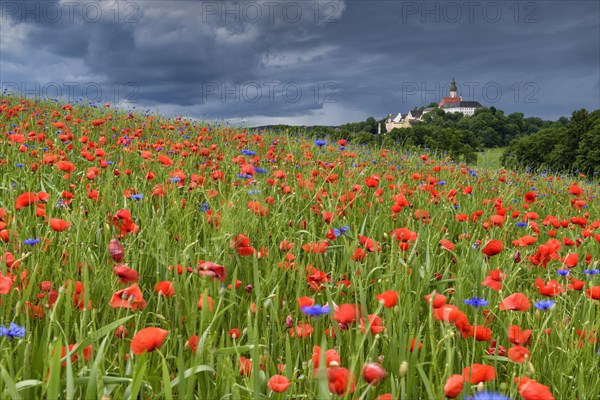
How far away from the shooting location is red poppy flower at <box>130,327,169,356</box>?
1164 mm

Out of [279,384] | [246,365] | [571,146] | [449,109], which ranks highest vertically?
[449,109]

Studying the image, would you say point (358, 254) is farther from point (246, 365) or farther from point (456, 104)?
point (456, 104)

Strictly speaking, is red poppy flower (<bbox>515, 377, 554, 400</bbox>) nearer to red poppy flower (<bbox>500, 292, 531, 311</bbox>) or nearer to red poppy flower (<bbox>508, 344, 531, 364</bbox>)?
red poppy flower (<bbox>508, 344, 531, 364</bbox>)

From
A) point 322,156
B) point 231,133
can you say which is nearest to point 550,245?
point 322,156

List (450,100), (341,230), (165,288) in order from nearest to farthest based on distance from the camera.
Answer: (165,288) < (341,230) < (450,100)

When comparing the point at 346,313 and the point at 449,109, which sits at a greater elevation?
the point at 449,109

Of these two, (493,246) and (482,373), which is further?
(493,246)

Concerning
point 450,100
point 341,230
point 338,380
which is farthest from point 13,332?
point 450,100

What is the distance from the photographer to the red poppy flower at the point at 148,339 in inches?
45.8

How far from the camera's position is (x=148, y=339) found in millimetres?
1171

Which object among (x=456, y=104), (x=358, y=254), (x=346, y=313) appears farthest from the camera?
(x=456, y=104)

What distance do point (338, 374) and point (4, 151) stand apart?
504cm

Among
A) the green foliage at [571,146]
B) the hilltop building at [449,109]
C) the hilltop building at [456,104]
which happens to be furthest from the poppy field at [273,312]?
the hilltop building at [456,104]

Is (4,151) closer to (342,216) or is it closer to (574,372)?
(342,216)
